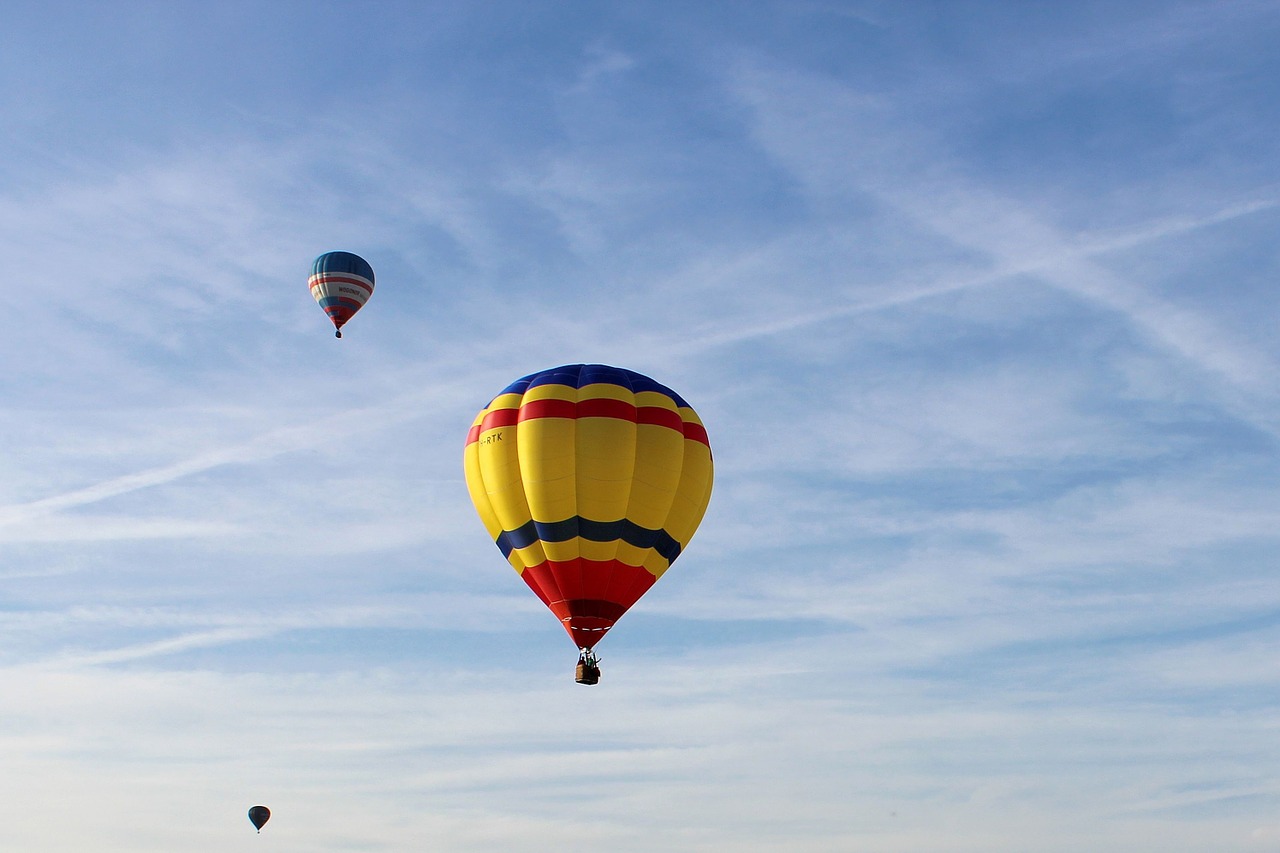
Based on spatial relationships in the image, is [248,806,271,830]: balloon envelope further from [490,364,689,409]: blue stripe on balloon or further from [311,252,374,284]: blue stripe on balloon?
[490,364,689,409]: blue stripe on balloon

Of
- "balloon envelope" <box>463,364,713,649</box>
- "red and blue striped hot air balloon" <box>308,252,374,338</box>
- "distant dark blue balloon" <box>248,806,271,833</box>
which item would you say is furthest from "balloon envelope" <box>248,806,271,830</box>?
"balloon envelope" <box>463,364,713,649</box>

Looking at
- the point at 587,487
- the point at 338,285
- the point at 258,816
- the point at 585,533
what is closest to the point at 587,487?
the point at 587,487

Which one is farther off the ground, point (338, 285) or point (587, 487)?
point (338, 285)

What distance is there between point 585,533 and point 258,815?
122 ft

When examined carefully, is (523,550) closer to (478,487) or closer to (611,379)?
(478,487)

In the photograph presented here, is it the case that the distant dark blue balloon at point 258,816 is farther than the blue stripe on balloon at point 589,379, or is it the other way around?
the distant dark blue balloon at point 258,816

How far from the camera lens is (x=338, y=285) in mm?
67562

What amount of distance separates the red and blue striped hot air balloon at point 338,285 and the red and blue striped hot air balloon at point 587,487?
21.1 m

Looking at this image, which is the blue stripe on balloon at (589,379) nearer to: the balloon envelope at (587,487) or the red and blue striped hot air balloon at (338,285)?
the balloon envelope at (587,487)

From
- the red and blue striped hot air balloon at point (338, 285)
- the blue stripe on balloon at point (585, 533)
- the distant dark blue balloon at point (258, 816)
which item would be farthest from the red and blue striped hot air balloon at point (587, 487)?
the distant dark blue balloon at point (258, 816)

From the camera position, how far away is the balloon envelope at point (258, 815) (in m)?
75.5

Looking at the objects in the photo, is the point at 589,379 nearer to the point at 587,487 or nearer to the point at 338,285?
the point at 587,487

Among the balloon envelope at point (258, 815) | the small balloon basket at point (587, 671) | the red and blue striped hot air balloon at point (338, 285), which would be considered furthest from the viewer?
the balloon envelope at point (258, 815)

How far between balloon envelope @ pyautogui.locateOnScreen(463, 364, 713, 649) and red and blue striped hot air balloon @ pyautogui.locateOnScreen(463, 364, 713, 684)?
0.03m
